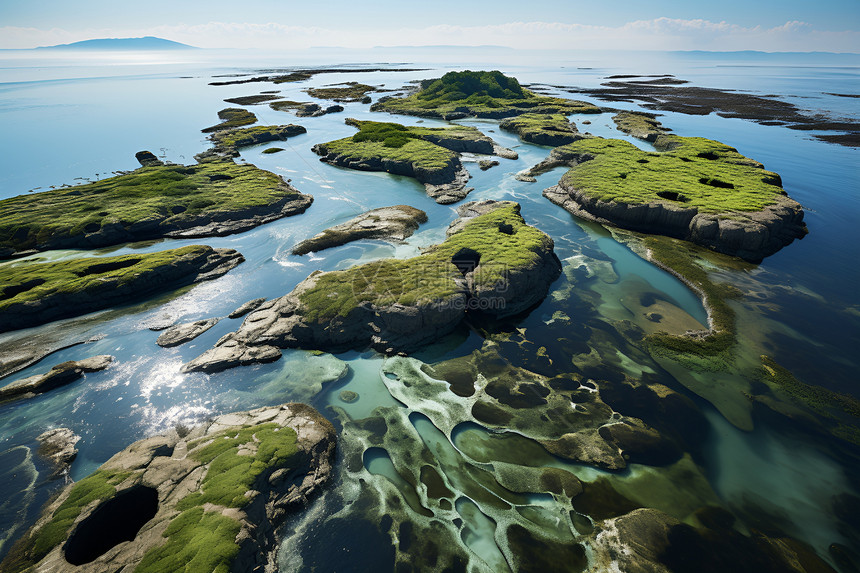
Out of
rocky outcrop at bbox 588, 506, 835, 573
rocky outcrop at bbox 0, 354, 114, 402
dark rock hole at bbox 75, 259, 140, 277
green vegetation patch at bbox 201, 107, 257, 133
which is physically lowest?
rocky outcrop at bbox 0, 354, 114, 402

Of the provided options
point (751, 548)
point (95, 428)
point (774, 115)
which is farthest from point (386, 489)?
point (774, 115)

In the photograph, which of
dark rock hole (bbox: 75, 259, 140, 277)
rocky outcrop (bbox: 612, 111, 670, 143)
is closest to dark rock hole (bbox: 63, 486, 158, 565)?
dark rock hole (bbox: 75, 259, 140, 277)

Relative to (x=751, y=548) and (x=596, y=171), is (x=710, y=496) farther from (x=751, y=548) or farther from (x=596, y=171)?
(x=596, y=171)

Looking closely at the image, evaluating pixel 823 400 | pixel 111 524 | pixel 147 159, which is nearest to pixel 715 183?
pixel 823 400

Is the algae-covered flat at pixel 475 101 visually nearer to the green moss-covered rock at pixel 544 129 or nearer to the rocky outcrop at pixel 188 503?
the green moss-covered rock at pixel 544 129

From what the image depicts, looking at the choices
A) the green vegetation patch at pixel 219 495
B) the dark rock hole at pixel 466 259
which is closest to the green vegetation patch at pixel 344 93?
the dark rock hole at pixel 466 259

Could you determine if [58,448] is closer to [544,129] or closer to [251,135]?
[251,135]

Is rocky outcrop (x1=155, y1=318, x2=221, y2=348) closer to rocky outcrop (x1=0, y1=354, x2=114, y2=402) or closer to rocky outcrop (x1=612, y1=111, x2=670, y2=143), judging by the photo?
rocky outcrop (x1=0, y1=354, x2=114, y2=402)
